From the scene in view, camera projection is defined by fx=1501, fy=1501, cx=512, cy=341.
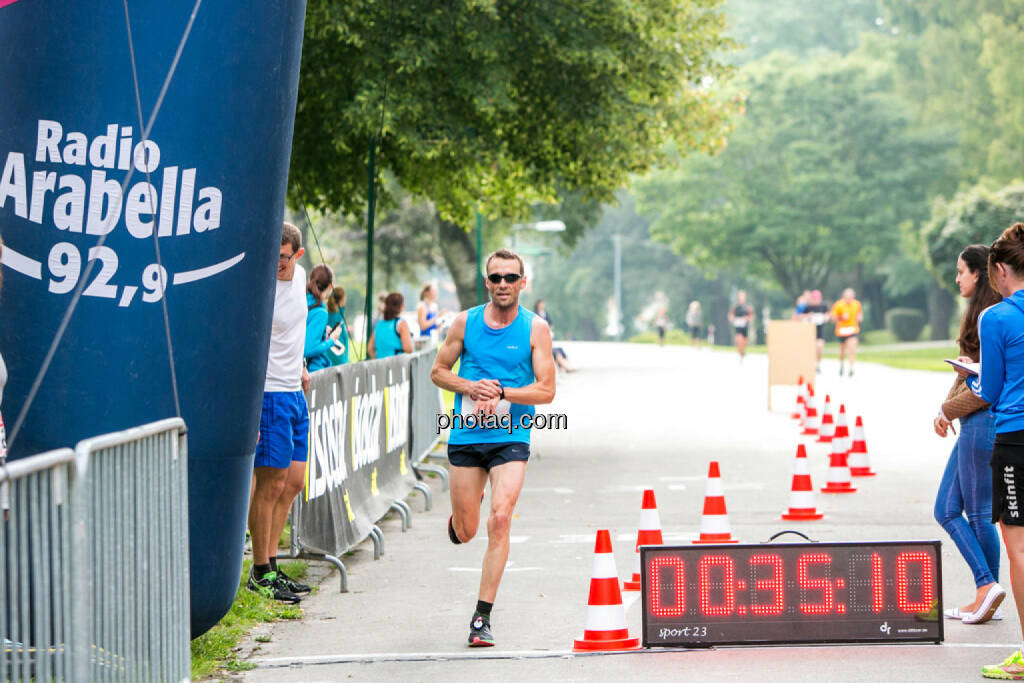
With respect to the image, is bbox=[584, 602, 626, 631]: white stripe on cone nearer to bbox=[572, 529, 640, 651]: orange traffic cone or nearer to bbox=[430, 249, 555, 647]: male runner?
bbox=[572, 529, 640, 651]: orange traffic cone

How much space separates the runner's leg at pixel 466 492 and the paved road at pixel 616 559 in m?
0.61

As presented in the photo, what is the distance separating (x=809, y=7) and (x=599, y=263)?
67.7 feet

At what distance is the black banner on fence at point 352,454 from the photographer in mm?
9312

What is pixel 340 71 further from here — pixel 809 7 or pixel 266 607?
pixel 809 7

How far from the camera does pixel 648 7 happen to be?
16641 mm

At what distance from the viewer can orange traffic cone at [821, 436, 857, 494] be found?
44.2 ft

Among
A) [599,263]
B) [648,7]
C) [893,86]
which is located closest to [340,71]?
[648,7]

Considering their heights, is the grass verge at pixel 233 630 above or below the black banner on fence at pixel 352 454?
below

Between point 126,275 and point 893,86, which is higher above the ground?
point 893,86

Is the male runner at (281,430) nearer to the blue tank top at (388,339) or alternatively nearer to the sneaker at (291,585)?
the sneaker at (291,585)

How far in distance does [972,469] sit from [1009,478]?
105 cm

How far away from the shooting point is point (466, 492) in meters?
7.52

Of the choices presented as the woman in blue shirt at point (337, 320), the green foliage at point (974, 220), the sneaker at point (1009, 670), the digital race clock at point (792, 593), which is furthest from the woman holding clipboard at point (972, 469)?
the green foliage at point (974, 220)

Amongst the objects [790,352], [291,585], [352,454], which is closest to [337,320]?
[352,454]
